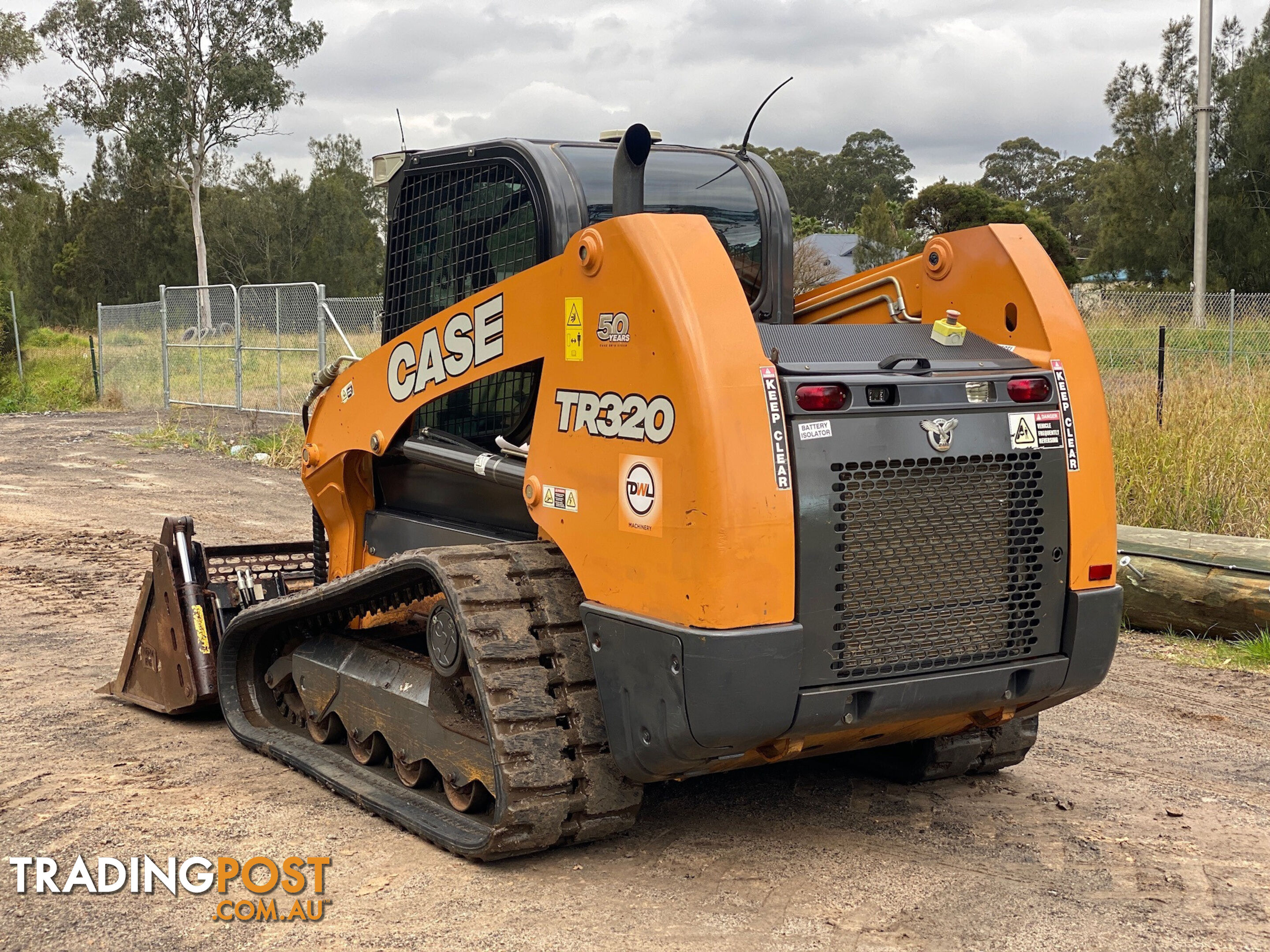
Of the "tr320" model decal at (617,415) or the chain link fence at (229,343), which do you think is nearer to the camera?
the "tr320" model decal at (617,415)

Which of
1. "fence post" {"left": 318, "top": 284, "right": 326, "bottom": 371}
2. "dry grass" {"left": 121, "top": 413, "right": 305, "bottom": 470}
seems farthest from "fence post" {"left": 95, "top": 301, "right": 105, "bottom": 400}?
"fence post" {"left": 318, "top": 284, "right": 326, "bottom": 371}

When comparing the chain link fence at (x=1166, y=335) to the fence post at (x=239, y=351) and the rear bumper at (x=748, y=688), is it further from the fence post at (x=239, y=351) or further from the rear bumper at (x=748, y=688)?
the fence post at (x=239, y=351)

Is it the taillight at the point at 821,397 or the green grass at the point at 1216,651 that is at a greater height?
the taillight at the point at 821,397

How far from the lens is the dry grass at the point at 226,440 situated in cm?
1522

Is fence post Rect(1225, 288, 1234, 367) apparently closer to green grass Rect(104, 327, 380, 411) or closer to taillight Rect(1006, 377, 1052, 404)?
green grass Rect(104, 327, 380, 411)

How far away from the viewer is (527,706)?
3.68 meters

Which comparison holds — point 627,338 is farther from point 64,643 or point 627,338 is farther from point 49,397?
point 49,397

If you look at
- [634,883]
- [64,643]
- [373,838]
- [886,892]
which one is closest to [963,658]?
[886,892]

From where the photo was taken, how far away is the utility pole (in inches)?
900

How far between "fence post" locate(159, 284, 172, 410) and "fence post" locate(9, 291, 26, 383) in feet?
22.6

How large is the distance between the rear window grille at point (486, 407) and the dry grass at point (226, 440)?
997 centimetres

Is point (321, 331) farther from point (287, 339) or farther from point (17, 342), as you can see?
point (17, 342)

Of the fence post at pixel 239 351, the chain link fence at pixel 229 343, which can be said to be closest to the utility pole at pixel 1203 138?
the chain link fence at pixel 229 343

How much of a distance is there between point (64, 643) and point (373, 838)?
3.64 metres
